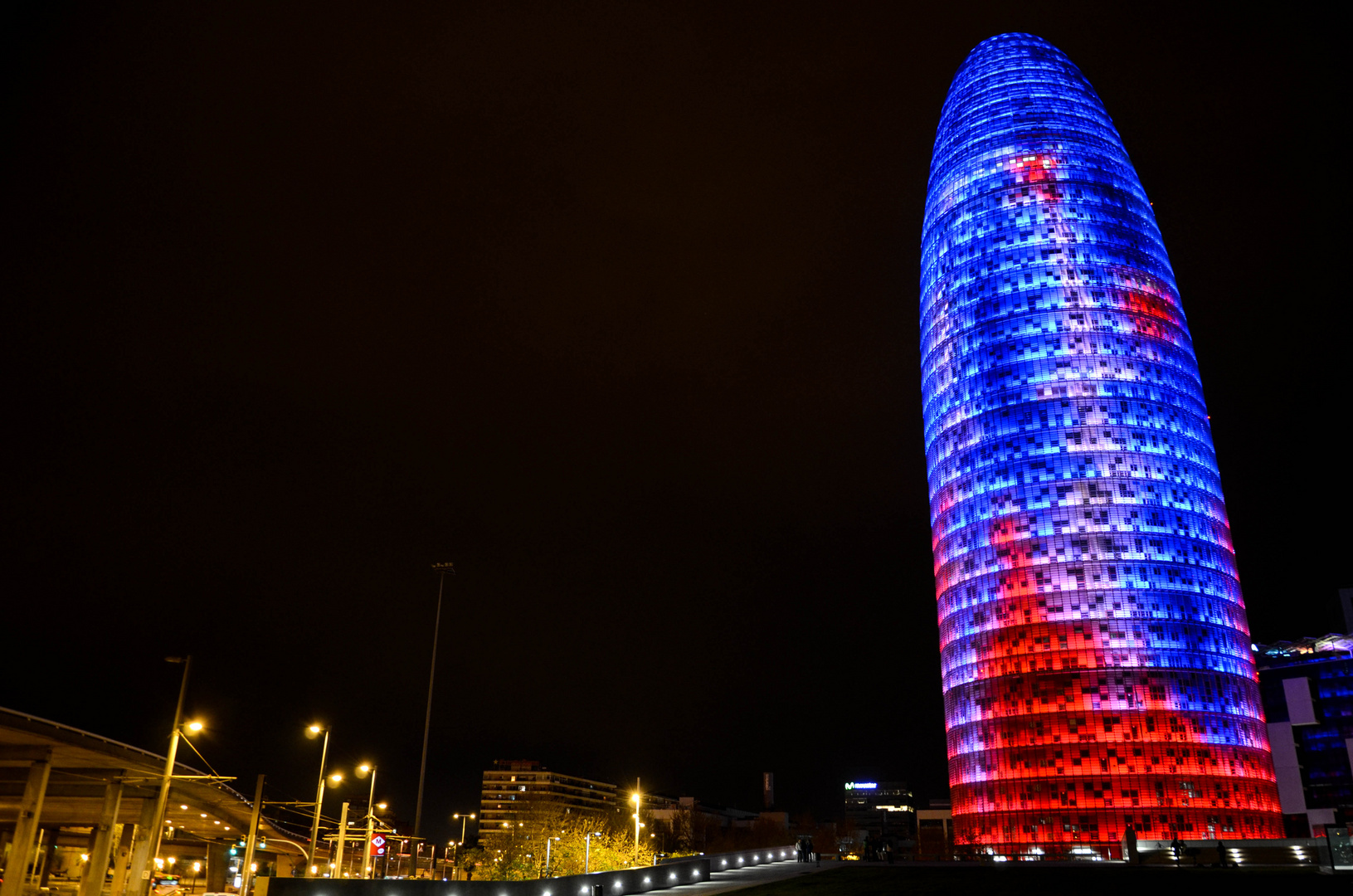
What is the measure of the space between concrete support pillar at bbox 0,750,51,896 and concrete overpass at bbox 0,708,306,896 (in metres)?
0.04

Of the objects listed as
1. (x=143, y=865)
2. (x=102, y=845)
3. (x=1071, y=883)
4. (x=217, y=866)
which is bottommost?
(x=217, y=866)

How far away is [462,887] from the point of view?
31.3m

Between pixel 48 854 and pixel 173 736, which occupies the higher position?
pixel 173 736

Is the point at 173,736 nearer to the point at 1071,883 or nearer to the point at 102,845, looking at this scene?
the point at 102,845

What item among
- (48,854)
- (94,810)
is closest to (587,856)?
(94,810)

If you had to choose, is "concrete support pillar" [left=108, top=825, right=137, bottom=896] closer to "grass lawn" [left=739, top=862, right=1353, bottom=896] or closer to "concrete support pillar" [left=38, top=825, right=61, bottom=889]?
"concrete support pillar" [left=38, top=825, right=61, bottom=889]

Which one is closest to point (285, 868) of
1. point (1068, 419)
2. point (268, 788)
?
point (268, 788)

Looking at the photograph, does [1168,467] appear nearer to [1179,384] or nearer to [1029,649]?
[1179,384]

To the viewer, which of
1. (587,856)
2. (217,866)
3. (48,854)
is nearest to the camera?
(587,856)

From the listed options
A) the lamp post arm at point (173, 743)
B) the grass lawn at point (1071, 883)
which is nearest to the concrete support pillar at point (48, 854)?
the lamp post arm at point (173, 743)

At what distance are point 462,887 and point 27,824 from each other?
77.2 ft

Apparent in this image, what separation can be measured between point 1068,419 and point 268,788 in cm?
9822

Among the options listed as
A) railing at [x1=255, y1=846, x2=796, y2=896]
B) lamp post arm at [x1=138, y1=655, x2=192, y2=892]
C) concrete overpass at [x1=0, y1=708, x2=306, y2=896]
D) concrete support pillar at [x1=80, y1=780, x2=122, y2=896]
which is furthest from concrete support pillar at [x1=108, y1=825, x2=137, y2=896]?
railing at [x1=255, y1=846, x2=796, y2=896]

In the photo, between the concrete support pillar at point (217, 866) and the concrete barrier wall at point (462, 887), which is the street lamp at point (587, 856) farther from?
the concrete support pillar at point (217, 866)
